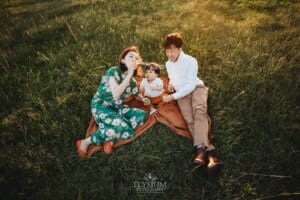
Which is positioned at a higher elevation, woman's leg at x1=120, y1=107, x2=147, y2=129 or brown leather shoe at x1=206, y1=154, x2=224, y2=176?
woman's leg at x1=120, y1=107, x2=147, y2=129

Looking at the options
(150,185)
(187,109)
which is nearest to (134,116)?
(187,109)

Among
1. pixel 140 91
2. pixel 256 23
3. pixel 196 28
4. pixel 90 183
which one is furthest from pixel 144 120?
pixel 256 23

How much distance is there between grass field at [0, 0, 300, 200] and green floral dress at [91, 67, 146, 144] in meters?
0.22

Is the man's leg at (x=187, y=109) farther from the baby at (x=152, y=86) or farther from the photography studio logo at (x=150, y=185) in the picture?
the photography studio logo at (x=150, y=185)

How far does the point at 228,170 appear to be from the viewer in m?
3.38

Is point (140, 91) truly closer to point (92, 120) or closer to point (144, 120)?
point (144, 120)

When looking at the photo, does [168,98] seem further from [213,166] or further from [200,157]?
[213,166]

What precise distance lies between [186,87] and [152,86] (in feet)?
1.82

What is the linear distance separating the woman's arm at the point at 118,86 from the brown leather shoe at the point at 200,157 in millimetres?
1373

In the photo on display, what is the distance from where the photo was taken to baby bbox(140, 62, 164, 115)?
162 inches

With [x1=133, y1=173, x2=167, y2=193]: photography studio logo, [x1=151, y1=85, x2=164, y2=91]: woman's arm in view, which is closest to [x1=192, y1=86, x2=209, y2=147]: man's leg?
[x1=151, y1=85, x2=164, y2=91]: woman's arm

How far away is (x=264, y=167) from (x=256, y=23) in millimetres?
3886

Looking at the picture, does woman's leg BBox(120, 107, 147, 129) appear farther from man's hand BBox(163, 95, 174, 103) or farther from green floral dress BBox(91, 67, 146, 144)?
man's hand BBox(163, 95, 174, 103)

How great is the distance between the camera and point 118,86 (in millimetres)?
3754
